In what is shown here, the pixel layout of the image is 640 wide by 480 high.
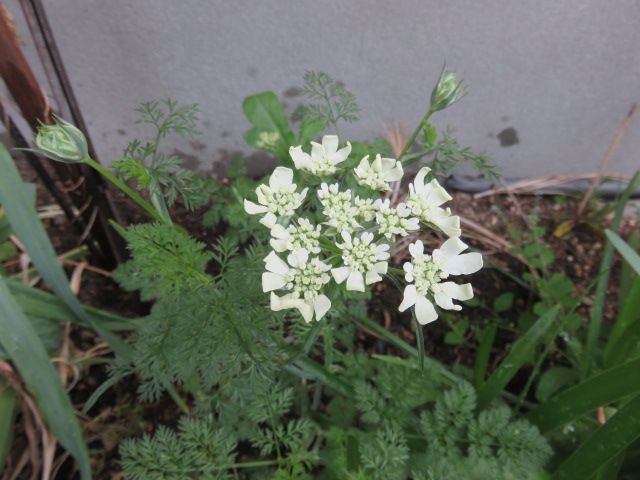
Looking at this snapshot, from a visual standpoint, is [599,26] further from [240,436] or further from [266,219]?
[240,436]

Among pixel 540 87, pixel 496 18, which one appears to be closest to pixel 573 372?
pixel 540 87

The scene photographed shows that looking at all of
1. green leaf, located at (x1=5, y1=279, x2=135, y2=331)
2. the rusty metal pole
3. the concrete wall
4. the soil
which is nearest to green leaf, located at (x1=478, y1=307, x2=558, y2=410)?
the soil

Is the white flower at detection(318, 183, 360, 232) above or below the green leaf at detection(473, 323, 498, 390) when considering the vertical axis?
above

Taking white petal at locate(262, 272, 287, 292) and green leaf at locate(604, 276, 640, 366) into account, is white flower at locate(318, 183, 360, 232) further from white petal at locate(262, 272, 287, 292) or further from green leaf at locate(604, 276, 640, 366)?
green leaf at locate(604, 276, 640, 366)

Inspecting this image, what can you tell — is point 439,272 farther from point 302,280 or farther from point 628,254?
point 628,254

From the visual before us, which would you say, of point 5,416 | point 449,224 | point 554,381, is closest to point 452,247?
point 449,224
